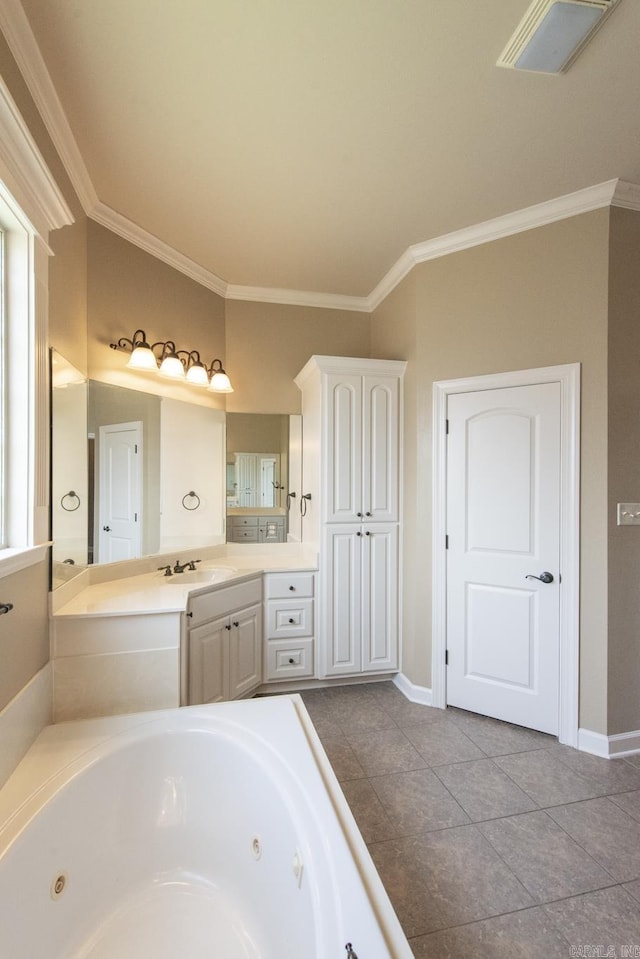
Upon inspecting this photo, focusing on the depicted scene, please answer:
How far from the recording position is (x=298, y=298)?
3.00 metres

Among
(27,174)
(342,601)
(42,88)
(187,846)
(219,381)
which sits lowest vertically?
(187,846)

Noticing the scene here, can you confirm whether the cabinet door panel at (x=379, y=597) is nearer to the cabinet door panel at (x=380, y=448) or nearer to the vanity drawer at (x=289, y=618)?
the cabinet door panel at (x=380, y=448)

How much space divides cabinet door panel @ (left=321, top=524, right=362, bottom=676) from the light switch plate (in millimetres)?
1390

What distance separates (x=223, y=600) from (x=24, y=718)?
39.8 inches

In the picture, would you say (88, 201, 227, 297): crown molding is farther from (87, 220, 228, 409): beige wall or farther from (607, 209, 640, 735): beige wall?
(607, 209, 640, 735): beige wall

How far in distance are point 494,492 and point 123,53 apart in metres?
2.40

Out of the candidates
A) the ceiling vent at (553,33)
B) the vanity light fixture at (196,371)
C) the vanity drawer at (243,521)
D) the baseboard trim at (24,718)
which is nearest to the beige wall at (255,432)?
the vanity light fixture at (196,371)

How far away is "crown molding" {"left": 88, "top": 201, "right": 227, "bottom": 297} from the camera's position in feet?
6.81

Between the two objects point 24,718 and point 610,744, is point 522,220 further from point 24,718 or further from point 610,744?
point 24,718

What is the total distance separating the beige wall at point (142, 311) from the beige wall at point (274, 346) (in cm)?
10

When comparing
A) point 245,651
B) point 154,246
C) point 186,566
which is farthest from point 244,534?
point 154,246

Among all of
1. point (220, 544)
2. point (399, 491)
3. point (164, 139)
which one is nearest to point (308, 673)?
point (220, 544)

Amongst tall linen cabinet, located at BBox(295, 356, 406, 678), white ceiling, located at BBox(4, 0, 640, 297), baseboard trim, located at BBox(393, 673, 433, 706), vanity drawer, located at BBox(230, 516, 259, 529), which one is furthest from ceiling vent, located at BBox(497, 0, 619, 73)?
baseboard trim, located at BBox(393, 673, 433, 706)

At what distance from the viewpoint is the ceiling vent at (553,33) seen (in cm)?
115
